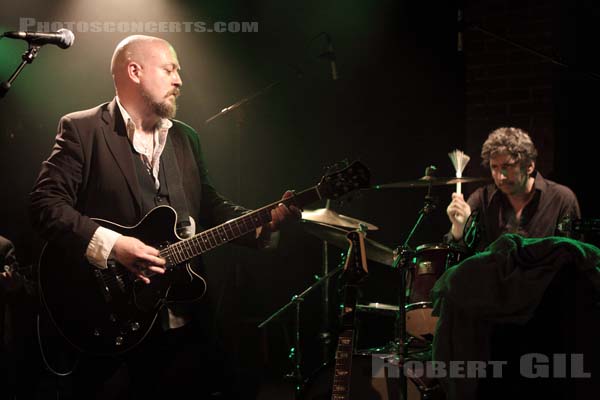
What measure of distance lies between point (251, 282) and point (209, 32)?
2.02 metres

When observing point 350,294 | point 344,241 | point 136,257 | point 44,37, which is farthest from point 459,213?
point 44,37

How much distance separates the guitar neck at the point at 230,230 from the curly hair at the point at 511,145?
168 cm

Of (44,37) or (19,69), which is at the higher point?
(44,37)

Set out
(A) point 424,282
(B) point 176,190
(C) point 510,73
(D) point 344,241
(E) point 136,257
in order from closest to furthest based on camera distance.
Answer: (E) point 136,257
(B) point 176,190
(A) point 424,282
(D) point 344,241
(C) point 510,73

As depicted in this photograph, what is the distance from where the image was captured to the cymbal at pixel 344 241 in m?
4.05

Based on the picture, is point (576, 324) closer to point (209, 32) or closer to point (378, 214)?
point (378, 214)

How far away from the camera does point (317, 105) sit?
5391 mm

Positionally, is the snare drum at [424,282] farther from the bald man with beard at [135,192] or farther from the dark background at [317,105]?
the dark background at [317,105]

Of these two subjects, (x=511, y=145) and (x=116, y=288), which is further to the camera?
(x=511, y=145)

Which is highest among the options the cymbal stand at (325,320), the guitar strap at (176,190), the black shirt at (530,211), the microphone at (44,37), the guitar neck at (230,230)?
the microphone at (44,37)

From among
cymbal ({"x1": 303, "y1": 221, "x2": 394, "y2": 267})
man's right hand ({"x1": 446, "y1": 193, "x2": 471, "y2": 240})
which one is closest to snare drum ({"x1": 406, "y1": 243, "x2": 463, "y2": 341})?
cymbal ({"x1": 303, "y1": 221, "x2": 394, "y2": 267})

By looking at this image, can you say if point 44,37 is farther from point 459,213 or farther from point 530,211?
point 530,211

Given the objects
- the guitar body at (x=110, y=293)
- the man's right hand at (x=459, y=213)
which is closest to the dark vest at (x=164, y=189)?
the guitar body at (x=110, y=293)

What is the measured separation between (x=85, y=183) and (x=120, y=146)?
0.24 m
